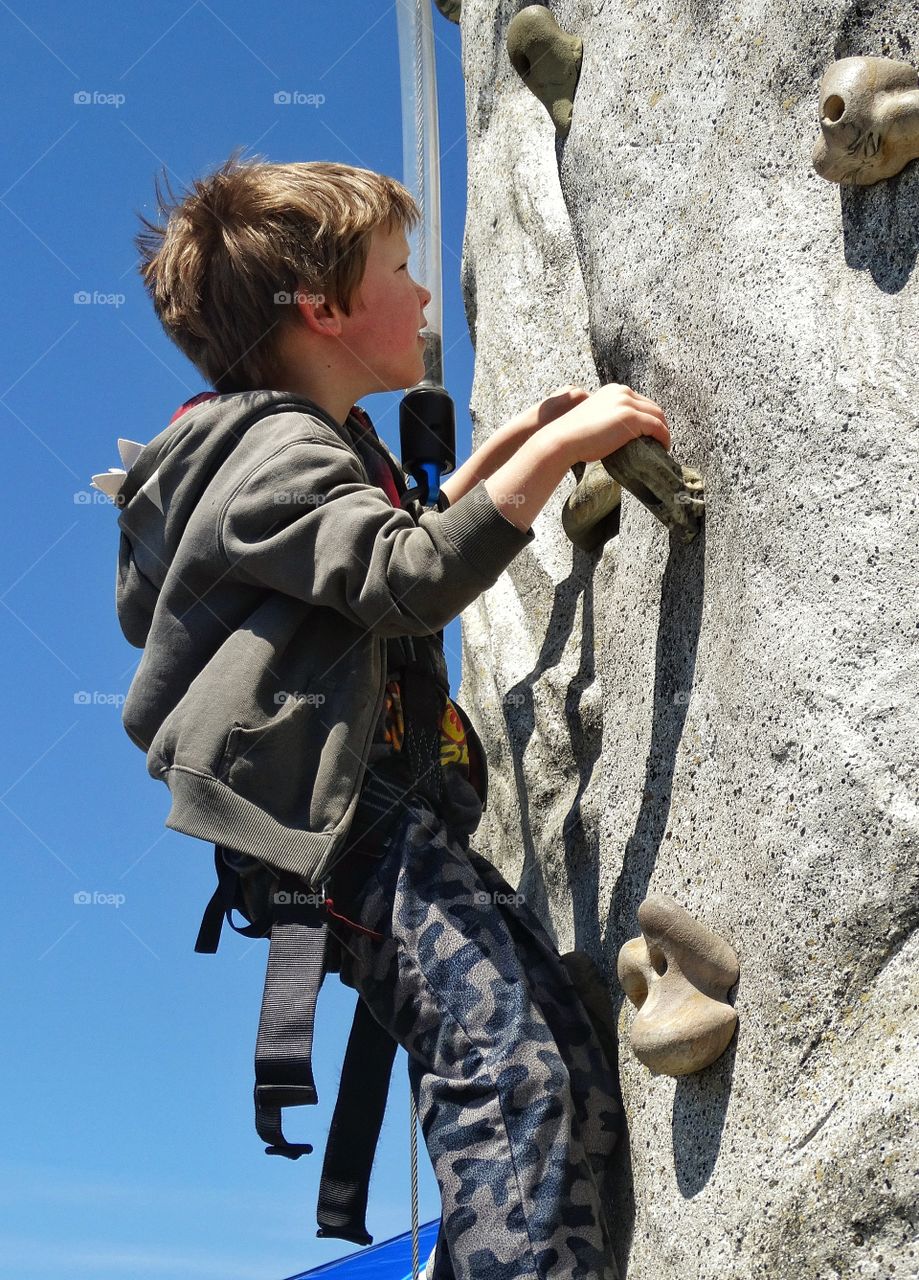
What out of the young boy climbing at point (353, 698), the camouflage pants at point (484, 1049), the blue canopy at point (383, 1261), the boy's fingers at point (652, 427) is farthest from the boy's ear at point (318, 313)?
the blue canopy at point (383, 1261)

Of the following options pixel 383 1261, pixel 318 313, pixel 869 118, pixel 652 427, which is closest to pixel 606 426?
pixel 652 427

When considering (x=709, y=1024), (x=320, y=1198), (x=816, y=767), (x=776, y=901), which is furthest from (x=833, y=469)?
(x=320, y=1198)

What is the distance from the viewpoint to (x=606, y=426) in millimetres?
1956

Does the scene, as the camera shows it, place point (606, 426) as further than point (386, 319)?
No

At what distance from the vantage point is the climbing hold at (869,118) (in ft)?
5.44

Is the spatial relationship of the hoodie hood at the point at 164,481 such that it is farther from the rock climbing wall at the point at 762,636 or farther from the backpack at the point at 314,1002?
the rock climbing wall at the point at 762,636

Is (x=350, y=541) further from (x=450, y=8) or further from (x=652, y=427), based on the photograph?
(x=450, y=8)

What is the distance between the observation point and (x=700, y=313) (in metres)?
1.98

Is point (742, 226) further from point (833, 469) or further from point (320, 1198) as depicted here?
point (320, 1198)

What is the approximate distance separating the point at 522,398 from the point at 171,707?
132cm

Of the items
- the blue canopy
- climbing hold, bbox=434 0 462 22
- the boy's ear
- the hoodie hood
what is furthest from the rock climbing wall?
the blue canopy

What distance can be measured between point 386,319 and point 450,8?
2300 mm

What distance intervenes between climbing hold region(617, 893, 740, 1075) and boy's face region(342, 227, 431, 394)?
106 cm

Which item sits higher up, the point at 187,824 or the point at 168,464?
the point at 168,464
